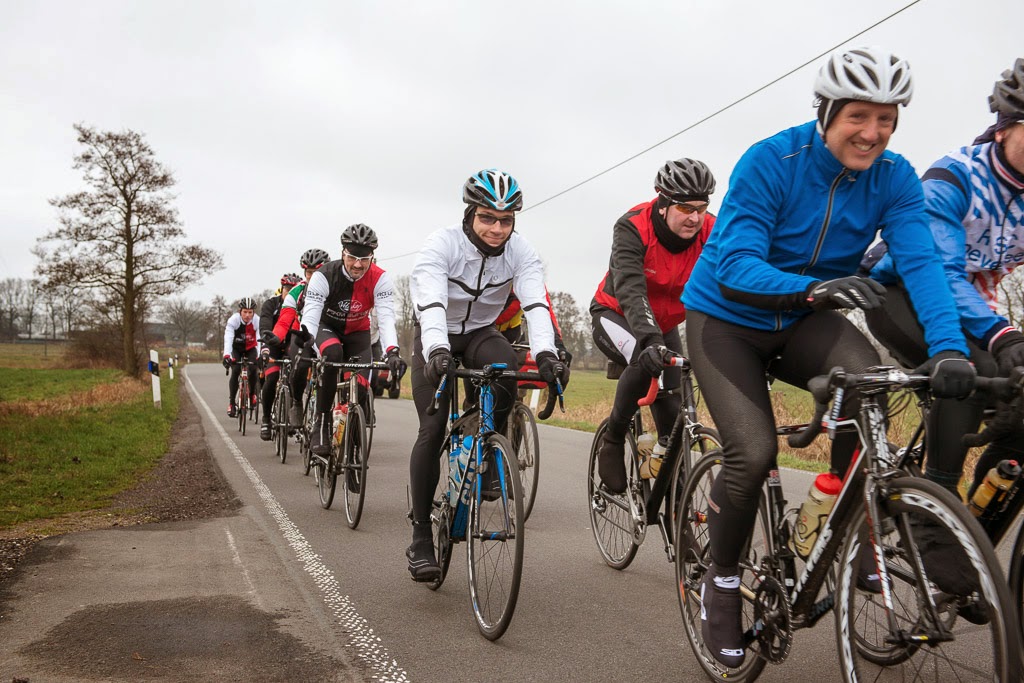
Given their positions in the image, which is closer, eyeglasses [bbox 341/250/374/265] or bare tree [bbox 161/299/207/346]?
eyeglasses [bbox 341/250/374/265]

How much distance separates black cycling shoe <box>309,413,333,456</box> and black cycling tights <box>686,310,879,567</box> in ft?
16.1

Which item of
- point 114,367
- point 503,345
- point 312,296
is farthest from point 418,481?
point 114,367

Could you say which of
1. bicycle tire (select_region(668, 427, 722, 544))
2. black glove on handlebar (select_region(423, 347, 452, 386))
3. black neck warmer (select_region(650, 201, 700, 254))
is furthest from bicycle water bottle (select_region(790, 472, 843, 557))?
black neck warmer (select_region(650, 201, 700, 254))

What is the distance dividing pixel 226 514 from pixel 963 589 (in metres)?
5.74

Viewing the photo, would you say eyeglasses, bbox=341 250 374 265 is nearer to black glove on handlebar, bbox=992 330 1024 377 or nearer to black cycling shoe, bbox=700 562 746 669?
black cycling shoe, bbox=700 562 746 669

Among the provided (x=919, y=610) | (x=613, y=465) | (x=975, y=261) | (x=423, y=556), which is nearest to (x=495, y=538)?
(x=423, y=556)

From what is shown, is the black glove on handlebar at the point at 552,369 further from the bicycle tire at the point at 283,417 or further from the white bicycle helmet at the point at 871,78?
the bicycle tire at the point at 283,417

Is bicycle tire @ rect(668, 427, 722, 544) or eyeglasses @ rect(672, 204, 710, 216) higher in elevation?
eyeglasses @ rect(672, 204, 710, 216)

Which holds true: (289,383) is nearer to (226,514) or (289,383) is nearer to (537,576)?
(226,514)

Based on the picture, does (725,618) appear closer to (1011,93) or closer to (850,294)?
(850,294)

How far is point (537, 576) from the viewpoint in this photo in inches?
197

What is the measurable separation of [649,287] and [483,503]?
169 centimetres

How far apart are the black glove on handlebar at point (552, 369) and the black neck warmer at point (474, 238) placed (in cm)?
72

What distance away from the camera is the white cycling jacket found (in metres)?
4.40
